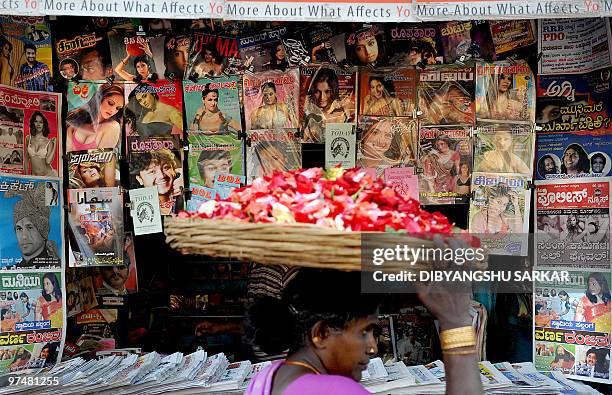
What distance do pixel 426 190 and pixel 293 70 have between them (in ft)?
3.00

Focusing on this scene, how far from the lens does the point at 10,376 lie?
3.91 metres

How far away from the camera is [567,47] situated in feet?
13.6

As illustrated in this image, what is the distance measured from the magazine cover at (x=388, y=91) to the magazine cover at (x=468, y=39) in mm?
236

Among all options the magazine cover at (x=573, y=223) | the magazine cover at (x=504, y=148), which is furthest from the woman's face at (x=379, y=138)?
the magazine cover at (x=573, y=223)

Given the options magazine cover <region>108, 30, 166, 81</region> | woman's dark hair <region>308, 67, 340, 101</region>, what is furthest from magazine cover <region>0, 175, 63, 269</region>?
woman's dark hair <region>308, 67, 340, 101</region>

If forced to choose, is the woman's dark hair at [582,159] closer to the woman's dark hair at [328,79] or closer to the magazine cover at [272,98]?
the woman's dark hair at [328,79]

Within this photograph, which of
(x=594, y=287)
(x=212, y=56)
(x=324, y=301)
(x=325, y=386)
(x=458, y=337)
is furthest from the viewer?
(x=212, y=56)

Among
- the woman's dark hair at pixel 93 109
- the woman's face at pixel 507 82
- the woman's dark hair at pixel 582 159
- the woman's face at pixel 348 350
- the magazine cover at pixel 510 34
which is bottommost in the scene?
the woman's face at pixel 348 350

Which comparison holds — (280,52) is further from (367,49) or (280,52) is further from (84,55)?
(84,55)

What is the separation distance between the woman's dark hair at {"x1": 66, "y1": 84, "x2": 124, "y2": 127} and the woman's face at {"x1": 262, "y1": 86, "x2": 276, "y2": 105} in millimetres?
745

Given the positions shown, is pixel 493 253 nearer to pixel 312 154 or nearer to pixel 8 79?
pixel 312 154

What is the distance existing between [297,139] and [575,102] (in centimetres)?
141

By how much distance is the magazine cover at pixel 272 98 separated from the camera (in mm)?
4246

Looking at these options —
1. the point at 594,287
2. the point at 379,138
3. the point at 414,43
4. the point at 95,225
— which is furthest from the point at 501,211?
the point at 95,225
